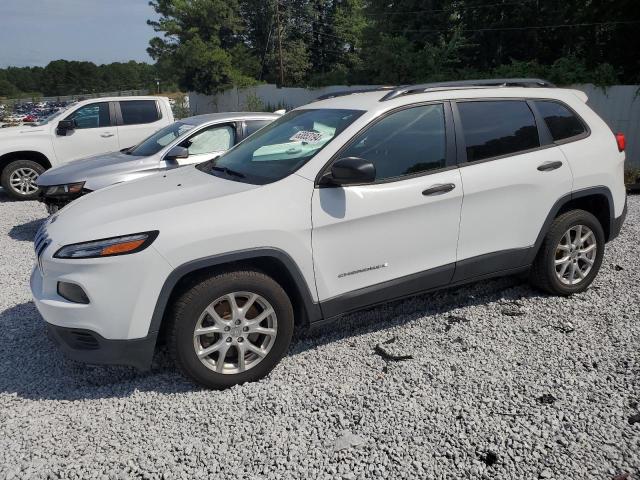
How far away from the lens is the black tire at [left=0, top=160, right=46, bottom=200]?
9.67 metres

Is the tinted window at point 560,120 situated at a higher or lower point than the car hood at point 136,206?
higher

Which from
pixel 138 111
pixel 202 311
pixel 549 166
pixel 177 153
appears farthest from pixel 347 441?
pixel 138 111

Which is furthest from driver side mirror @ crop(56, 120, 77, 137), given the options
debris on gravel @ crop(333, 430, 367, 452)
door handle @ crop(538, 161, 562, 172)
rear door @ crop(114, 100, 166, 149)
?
debris on gravel @ crop(333, 430, 367, 452)

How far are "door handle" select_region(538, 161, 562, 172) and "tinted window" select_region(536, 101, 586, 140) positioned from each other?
23 centimetres

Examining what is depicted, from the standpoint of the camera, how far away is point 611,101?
554 inches

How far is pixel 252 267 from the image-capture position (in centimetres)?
332

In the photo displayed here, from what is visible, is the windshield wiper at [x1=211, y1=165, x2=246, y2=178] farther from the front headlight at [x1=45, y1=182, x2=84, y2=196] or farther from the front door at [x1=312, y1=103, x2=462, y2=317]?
the front headlight at [x1=45, y1=182, x2=84, y2=196]

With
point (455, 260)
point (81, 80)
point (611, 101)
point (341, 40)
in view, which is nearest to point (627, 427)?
point (455, 260)

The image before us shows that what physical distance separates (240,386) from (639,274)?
397 cm

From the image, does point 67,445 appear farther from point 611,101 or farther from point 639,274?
point 611,101

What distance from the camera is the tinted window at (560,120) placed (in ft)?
14.1

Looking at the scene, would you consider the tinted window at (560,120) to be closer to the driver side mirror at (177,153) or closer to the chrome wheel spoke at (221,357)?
the chrome wheel spoke at (221,357)

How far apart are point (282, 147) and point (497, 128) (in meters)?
1.64

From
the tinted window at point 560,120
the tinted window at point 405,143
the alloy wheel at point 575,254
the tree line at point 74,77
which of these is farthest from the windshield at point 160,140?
the tree line at point 74,77
